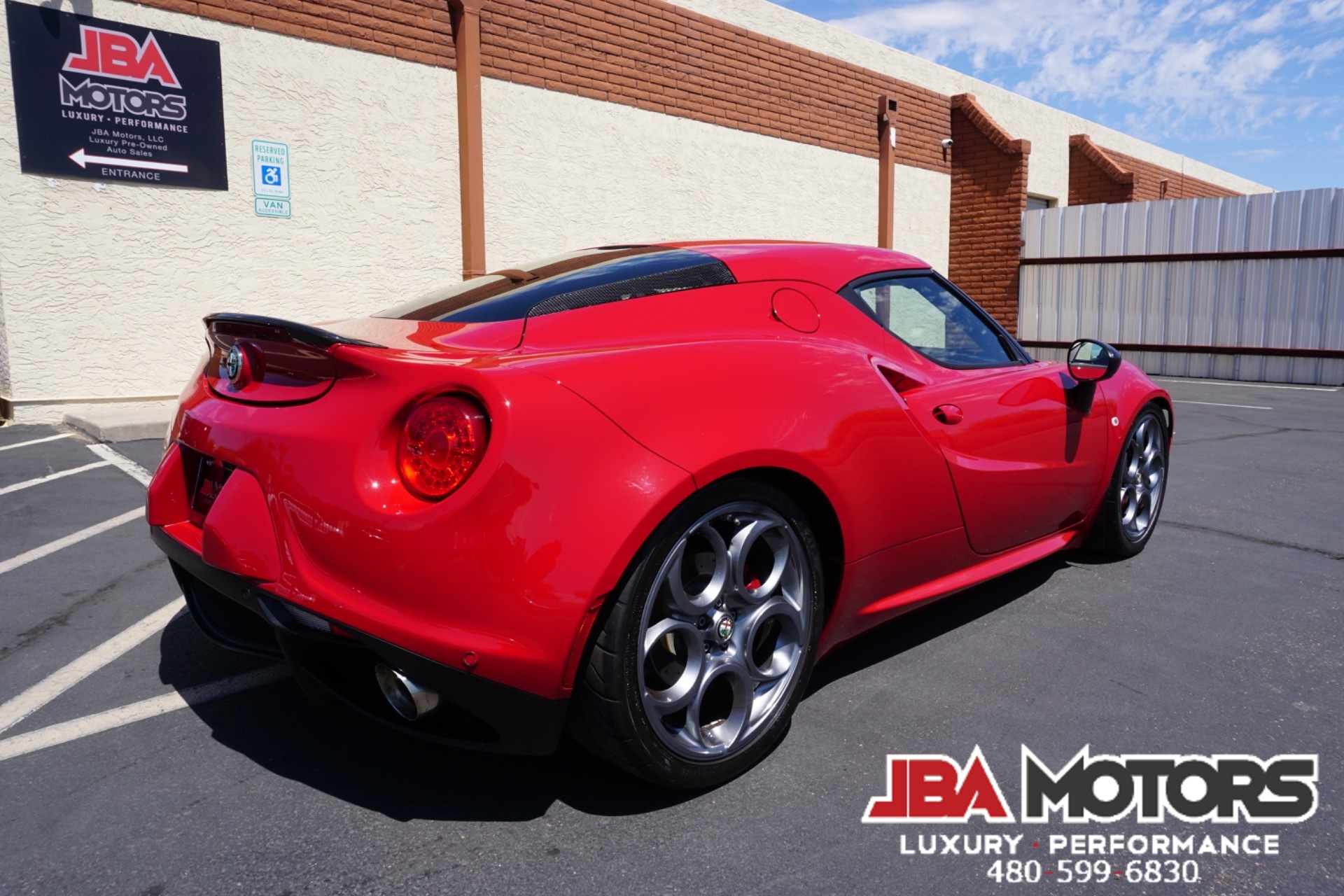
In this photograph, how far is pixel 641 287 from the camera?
100 inches

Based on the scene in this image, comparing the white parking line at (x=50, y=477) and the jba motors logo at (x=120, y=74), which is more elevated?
the jba motors logo at (x=120, y=74)

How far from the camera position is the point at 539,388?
1.93 meters

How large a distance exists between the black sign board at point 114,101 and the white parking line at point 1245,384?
1326cm

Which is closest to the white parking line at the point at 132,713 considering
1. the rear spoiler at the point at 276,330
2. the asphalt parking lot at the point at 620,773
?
the asphalt parking lot at the point at 620,773

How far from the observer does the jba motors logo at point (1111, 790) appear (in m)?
2.15

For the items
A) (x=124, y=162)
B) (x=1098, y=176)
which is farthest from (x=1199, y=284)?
(x=124, y=162)

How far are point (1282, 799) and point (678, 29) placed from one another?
38.8 feet

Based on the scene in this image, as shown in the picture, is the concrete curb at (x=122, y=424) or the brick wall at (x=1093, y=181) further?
the brick wall at (x=1093, y=181)

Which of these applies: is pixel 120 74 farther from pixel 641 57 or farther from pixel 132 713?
pixel 132 713

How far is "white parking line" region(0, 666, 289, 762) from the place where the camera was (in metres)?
2.46

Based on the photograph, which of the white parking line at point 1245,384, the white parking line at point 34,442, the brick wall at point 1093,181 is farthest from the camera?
the brick wall at point 1093,181

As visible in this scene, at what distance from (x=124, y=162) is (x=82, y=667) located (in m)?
6.76

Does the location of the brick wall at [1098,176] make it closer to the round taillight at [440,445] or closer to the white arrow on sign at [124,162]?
the white arrow on sign at [124,162]

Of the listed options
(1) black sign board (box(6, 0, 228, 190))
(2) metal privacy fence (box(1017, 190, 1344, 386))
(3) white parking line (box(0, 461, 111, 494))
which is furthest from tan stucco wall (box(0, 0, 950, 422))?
(2) metal privacy fence (box(1017, 190, 1344, 386))
